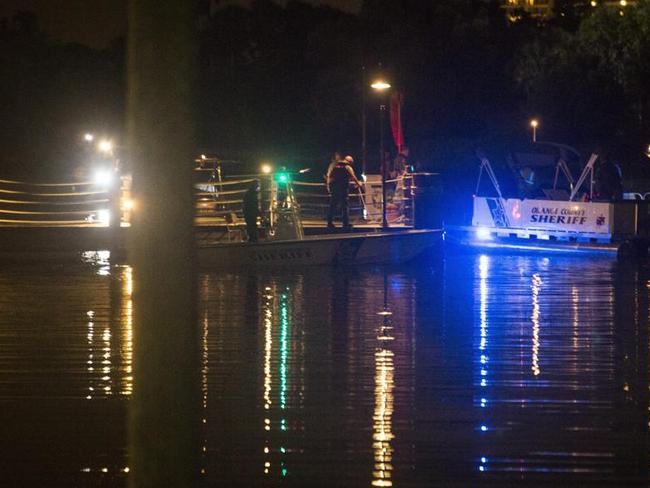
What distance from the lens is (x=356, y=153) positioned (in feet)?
184

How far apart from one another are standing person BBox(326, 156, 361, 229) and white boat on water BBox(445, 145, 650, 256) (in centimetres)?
360

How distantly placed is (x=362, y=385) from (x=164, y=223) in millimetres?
6552

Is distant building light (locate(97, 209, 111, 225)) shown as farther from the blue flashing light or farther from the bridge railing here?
the blue flashing light

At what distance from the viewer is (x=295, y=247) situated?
21578mm

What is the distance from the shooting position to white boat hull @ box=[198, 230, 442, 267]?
70.0ft

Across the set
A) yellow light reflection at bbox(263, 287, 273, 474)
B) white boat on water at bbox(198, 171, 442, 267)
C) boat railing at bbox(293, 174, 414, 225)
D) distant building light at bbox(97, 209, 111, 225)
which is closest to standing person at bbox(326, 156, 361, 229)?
boat railing at bbox(293, 174, 414, 225)

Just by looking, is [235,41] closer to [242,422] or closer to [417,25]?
[417,25]

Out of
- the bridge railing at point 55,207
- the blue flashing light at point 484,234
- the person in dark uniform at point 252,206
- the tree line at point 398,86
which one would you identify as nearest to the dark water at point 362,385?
the person in dark uniform at point 252,206

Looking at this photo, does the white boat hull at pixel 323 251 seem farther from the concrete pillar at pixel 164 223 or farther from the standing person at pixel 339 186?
the concrete pillar at pixel 164 223

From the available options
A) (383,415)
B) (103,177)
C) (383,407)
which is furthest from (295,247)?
(383,415)

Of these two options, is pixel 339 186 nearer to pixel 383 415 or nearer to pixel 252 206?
pixel 252 206

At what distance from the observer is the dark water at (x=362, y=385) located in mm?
7438

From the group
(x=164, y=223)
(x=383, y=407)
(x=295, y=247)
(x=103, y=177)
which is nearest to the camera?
(x=164, y=223)

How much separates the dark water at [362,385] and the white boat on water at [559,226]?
20.4ft
